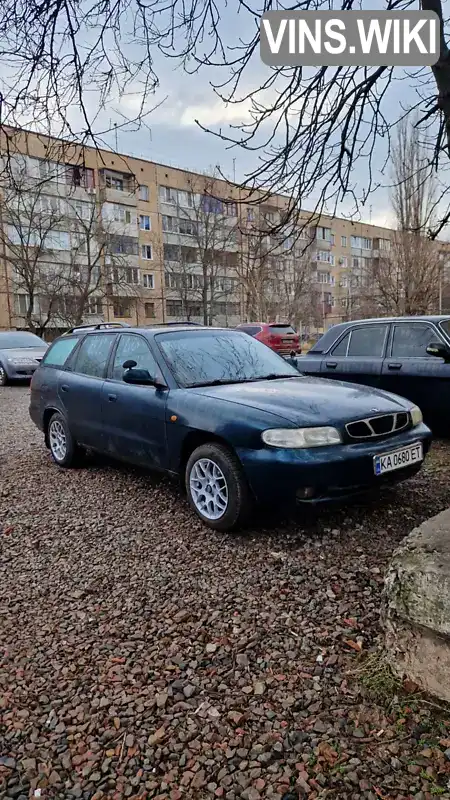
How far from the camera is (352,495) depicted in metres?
3.29

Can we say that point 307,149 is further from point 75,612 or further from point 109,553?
point 75,612

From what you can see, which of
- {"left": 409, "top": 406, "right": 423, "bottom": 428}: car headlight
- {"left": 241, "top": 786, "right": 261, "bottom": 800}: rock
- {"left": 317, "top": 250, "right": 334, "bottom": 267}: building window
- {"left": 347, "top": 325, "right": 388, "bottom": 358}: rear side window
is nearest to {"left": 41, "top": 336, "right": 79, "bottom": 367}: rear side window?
{"left": 347, "top": 325, "right": 388, "bottom": 358}: rear side window

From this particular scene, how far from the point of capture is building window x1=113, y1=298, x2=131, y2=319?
124 feet

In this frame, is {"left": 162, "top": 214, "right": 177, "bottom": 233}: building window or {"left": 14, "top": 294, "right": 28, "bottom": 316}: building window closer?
{"left": 14, "top": 294, "right": 28, "bottom": 316}: building window

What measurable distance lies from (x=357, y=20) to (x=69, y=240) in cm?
3403

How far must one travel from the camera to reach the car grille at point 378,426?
3.39 m

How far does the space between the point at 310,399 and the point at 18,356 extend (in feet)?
40.4

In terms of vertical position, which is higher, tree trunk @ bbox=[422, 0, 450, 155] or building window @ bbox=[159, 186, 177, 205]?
building window @ bbox=[159, 186, 177, 205]

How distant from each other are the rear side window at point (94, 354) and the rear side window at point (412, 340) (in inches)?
A: 136

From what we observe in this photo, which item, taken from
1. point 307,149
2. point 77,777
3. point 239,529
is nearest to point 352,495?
point 239,529

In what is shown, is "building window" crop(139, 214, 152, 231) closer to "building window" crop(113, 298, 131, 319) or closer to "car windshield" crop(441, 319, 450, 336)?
"building window" crop(113, 298, 131, 319)

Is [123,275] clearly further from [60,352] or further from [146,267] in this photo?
[60,352]

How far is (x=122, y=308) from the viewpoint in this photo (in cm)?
3891

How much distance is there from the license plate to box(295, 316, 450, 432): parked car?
2.12m
